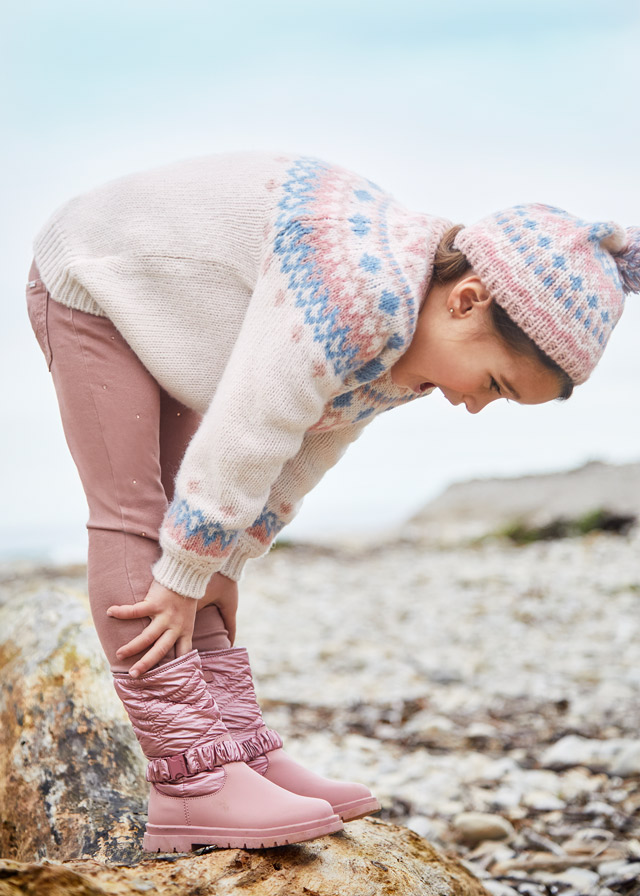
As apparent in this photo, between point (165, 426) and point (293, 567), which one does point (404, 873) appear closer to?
point (165, 426)

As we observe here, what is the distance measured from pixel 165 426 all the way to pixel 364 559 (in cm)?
867

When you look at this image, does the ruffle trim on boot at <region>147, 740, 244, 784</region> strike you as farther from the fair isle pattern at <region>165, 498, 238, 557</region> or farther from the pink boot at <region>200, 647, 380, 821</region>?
the fair isle pattern at <region>165, 498, 238, 557</region>

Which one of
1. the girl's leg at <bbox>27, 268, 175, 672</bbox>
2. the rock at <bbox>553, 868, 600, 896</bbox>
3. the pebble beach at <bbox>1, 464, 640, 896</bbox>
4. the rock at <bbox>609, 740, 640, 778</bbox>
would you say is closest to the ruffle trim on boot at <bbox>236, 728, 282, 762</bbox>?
the girl's leg at <bbox>27, 268, 175, 672</bbox>

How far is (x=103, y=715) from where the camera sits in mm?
2584

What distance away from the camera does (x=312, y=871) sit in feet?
6.28

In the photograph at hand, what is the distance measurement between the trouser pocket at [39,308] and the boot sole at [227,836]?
1187mm

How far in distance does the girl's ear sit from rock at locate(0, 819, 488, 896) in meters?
1.26

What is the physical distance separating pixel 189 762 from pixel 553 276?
1.38 metres

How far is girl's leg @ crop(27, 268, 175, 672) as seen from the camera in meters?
2.08

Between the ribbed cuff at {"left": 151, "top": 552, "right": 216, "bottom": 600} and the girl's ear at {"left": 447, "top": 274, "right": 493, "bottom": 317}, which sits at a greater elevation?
the girl's ear at {"left": 447, "top": 274, "right": 493, "bottom": 317}

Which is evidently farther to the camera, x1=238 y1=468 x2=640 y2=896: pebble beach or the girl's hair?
x1=238 y1=468 x2=640 y2=896: pebble beach

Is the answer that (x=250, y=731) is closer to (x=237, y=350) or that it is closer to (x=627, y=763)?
Result: (x=237, y=350)

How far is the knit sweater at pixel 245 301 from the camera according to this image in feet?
6.38

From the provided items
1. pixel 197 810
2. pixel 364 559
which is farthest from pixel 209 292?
pixel 364 559
